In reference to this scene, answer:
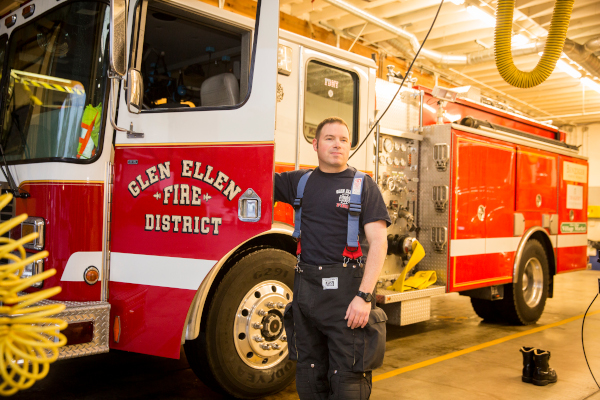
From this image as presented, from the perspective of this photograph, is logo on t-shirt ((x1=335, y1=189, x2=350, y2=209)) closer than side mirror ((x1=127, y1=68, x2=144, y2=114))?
Yes

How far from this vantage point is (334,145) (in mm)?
2797

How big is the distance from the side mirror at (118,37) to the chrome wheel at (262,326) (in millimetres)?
1702

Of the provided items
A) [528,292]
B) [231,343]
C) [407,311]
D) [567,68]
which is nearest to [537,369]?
[407,311]

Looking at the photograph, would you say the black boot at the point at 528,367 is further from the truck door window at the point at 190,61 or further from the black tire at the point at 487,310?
the truck door window at the point at 190,61

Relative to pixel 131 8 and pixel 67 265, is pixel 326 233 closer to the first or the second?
pixel 67 265

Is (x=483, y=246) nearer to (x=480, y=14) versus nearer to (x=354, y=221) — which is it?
(x=354, y=221)

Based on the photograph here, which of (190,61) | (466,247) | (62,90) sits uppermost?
(190,61)

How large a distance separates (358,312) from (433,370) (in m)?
2.63

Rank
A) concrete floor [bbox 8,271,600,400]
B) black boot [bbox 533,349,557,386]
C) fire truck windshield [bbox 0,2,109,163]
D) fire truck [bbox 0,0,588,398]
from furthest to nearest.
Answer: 1. black boot [bbox 533,349,557,386]
2. concrete floor [bbox 8,271,600,400]
3. fire truck windshield [bbox 0,2,109,163]
4. fire truck [bbox 0,0,588,398]

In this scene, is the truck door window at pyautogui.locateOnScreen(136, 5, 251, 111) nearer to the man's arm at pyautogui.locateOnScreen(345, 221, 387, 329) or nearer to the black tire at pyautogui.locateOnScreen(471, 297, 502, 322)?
the man's arm at pyautogui.locateOnScreen(345, 221, 387, 329)

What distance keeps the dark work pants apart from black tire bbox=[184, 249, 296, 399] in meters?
0.86

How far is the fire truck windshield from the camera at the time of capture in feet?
11.5

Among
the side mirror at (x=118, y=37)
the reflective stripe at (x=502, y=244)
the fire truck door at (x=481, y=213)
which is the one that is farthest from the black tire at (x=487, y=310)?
the side mirror at (x=118, y=37)

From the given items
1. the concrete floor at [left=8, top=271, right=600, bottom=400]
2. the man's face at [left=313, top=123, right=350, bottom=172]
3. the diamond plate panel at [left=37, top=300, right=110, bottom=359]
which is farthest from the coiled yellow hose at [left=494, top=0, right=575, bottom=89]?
the diamond plate panel at [left=37, top=300, right=110, bottom=359]
